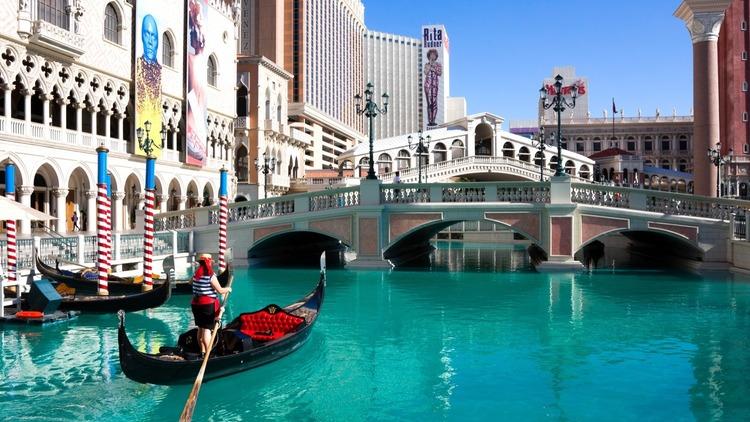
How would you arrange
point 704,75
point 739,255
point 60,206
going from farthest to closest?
point 704,75
point 60,206
point 739,255

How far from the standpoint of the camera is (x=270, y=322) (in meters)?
9.96

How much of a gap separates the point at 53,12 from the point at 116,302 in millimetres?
16946

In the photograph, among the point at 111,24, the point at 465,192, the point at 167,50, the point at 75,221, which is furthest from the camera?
the point at 167,50

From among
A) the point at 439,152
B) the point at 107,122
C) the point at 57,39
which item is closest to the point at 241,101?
the point at 107,122

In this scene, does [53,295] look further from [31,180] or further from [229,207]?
[31,180]

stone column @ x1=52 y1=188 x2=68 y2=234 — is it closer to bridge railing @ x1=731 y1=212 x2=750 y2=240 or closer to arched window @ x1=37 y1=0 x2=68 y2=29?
arched window @ x1=37 y1=0 x2=68 y2=29

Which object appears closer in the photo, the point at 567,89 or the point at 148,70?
Answer: the point at 148,70

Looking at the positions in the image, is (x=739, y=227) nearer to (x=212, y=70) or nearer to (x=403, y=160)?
(x=212, y=70)

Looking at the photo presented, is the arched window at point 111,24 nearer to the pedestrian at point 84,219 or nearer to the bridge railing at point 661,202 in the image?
the pedestrian at point 84,219

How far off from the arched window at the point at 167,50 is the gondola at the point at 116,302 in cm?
2224

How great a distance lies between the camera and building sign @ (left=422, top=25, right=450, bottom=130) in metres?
134

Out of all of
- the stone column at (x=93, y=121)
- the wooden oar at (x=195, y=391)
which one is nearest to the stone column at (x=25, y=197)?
the stone column at (x=93, y=121)

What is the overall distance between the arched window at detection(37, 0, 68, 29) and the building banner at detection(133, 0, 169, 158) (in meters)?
4.36

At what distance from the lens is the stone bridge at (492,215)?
63.8ft
